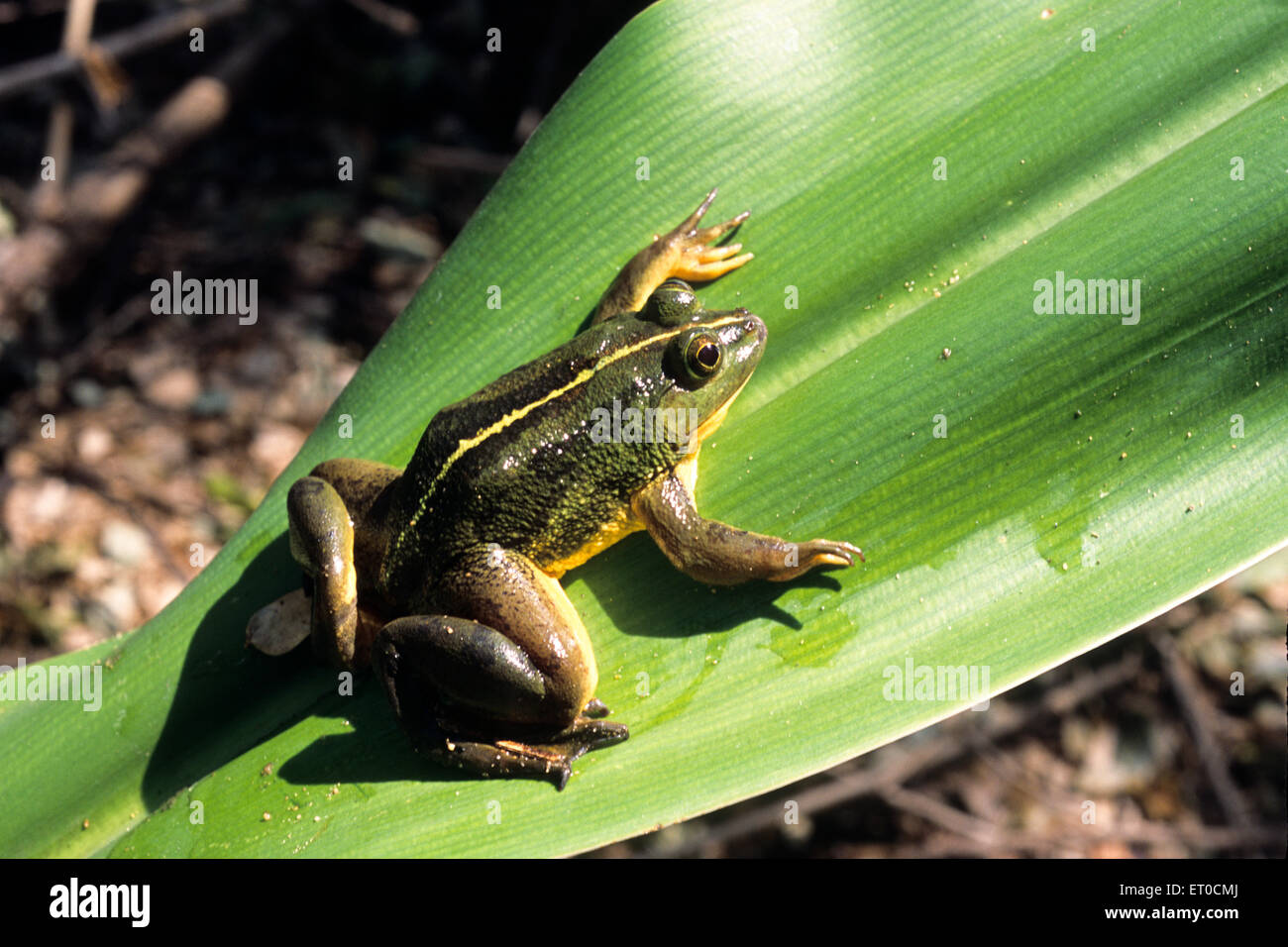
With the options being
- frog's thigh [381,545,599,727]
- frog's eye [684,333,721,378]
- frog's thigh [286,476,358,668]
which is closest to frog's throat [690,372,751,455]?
frog's eye [684,333,721,378]

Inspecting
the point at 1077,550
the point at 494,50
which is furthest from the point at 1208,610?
the point at 494,50

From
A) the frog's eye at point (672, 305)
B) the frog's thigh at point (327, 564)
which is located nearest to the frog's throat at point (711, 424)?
the frog's eye at point (672, 305)

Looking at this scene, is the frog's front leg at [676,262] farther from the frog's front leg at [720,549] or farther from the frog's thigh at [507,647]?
the frog's thigh at [507,647]

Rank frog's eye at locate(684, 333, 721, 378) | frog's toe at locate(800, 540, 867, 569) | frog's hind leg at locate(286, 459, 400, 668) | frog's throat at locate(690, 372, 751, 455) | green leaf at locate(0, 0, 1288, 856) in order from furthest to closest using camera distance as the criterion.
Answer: frog's throat at locate(690, 372, 751, 455) < frog's eye at locate(684, 333, 721, 378) < frog's hind leg at locate(286, 459, 400, 668) < frog's toe at locate(800, 540, 867, 569) < green leaf at locate(0, 0, 1288, 856)

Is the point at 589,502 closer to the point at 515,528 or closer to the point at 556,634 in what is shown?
the point at 515,528

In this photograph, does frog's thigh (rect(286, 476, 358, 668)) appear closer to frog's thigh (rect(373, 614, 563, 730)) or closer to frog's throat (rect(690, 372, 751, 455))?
frog's thigh (rect(373, 614, 563, 730))

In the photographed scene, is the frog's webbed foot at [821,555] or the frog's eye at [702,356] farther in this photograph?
the frog's eye at [702,356]

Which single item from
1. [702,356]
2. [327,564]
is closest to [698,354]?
[702,356]
